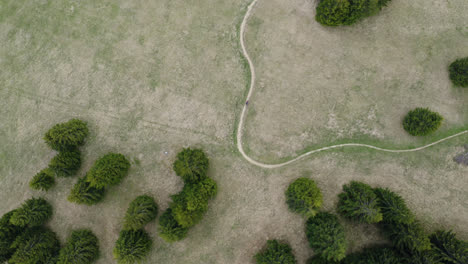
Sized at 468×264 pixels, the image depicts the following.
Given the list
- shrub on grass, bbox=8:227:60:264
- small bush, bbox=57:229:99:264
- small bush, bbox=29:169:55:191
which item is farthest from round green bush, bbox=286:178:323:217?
shrub on grass, bbox=8:227:60:264

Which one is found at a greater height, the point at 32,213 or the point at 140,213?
the point at 140,213

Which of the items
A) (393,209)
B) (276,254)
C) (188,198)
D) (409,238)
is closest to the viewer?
(409,238)

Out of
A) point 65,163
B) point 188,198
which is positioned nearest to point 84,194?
point 65,163

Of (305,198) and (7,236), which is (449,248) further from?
(7,236)

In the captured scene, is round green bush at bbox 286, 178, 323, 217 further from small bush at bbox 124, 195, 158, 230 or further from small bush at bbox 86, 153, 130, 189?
small bush at bbox 86, 153, 130, 189

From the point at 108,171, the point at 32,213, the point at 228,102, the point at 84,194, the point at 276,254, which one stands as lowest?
the point at 276,254

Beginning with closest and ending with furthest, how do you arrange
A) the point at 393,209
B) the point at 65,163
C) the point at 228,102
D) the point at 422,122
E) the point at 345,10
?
the point at 393,209
the point at 422,122
the point at 65,163
the point at 345,10
the point at 228,102

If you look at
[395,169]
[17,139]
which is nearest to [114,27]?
[17,139]

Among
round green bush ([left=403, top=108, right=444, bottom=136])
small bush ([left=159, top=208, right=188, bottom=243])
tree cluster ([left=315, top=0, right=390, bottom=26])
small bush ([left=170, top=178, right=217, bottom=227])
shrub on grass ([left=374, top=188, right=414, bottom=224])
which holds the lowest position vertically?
small bush ([left=159, top=208, right=188, bottom=243])
